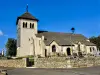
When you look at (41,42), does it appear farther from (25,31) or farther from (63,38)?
(63,38)

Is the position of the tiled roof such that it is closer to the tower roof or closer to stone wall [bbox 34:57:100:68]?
the tower roof

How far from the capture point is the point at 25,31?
51.1m

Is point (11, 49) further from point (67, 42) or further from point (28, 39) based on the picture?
point (67, 42)

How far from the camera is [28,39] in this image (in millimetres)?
50969

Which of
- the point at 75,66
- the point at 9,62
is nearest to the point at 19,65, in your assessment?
the point at 9,62

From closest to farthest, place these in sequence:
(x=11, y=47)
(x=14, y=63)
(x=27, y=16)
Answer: (x=14, y=63)
(x=27, y=16)
(x=11, y=47)

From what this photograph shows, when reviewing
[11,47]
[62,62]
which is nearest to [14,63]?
[62,62]

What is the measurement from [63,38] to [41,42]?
8.10 m

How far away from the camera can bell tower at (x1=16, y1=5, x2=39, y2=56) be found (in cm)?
4950

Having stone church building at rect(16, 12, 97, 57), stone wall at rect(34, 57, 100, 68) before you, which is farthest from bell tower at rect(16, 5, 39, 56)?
stone wall at rect(34, 57, 100, 68)

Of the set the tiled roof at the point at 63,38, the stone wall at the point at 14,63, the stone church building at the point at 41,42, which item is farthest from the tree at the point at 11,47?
the stone wall at the point at 14,63

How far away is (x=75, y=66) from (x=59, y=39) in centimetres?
2294

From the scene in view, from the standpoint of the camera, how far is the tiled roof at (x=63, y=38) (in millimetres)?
50300

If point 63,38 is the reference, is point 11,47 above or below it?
below
